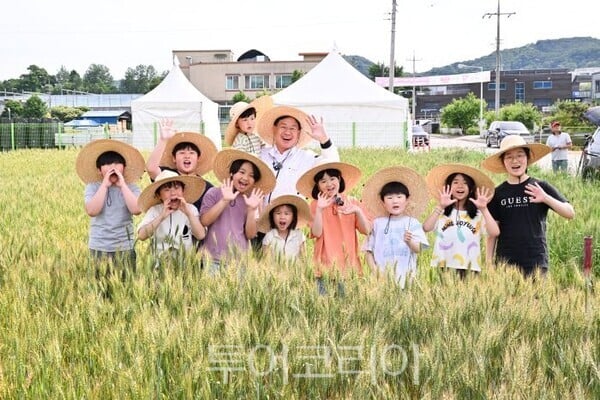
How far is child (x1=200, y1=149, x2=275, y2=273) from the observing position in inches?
172

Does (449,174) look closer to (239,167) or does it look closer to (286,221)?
(286,221)

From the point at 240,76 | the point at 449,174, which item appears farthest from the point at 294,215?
the point at 240,76

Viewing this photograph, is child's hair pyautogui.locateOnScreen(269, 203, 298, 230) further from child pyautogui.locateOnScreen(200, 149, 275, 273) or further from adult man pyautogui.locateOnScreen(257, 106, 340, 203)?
adult man pyautogui.locateOnScreen(257, 106, 340, 203)

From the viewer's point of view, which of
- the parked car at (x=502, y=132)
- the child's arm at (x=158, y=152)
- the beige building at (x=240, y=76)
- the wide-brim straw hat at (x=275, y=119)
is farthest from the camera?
the beige building at (x=240, y=76)

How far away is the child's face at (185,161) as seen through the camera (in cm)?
467

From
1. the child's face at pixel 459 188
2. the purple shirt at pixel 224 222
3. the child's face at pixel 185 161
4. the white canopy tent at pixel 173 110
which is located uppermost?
the white canopy tent at pixel 173 110

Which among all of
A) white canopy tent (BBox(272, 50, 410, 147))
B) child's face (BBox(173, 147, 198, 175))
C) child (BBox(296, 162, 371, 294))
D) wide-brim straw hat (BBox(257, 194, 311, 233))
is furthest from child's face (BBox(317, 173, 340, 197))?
white canopy tent (BBox(272, 50, 410, 147))

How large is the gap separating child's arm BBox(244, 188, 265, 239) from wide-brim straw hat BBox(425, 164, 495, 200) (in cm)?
116

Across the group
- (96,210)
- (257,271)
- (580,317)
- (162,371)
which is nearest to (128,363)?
(162,371)

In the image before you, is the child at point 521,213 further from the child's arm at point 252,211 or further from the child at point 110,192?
the child at point 110,192

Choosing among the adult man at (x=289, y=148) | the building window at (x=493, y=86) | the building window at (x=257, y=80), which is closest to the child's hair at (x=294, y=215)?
the adult man at (x=289, y=148)

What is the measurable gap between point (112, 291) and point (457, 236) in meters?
2.30

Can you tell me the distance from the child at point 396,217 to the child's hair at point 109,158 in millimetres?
1601

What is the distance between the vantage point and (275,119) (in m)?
5.14
